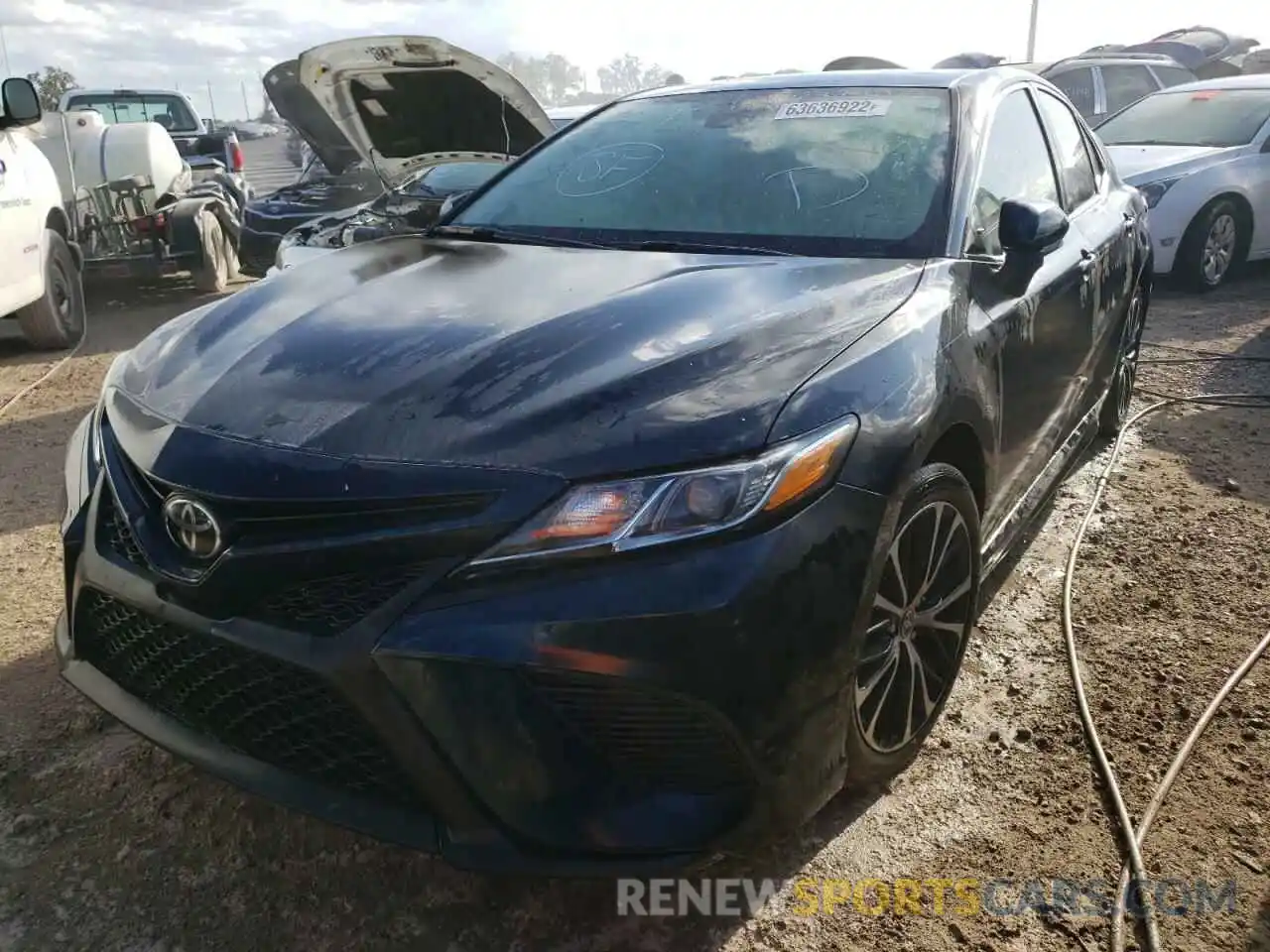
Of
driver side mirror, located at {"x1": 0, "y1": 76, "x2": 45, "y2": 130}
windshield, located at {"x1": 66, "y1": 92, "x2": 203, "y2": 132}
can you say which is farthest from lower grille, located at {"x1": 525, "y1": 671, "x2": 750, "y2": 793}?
windshield, located at {"x1": 66, "y1": 92, "x2": 203, "y2": 132}

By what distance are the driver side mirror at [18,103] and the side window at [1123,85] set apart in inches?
450

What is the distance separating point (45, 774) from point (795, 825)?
5.83 ft

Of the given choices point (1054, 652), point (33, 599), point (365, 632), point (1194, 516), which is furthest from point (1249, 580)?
point (33, 599)

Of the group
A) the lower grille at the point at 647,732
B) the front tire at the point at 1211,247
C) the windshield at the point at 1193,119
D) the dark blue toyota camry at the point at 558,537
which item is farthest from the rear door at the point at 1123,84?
the lower grille at the point at 647,732

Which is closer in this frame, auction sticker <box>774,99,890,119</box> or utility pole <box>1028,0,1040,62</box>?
auction sticker <box>774,99,890,119</box>

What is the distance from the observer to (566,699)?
1624 millimetres

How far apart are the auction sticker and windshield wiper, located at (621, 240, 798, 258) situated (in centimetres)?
61

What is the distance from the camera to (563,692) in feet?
5.31

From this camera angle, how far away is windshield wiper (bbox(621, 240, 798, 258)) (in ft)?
8.49

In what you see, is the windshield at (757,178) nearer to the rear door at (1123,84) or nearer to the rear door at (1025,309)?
the rear door at (1025,309)

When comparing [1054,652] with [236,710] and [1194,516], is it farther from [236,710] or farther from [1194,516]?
[236,710]

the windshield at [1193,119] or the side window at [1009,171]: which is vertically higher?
the side window at [1009,171]

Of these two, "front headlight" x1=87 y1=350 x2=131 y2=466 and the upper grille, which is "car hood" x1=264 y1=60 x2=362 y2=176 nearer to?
"front headlight" x1=87 y1=350 x2=131 y2=466

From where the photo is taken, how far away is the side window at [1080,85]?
12391 millimetres
